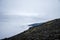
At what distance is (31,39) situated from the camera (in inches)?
158

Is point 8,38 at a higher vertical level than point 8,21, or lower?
lower

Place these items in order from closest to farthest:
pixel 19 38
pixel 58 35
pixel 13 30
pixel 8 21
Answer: pixel 58 35 → pixel 19 38 → pixel 13 30 → pixel 8 21

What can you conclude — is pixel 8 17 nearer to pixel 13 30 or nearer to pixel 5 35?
pixel 13 30

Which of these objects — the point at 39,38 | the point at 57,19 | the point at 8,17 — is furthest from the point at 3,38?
the point at 57,19

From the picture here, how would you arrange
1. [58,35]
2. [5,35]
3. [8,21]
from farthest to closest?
[8,21]
[5,35]
[58,35]

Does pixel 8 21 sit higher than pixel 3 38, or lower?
higher

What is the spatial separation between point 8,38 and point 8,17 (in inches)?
77.9

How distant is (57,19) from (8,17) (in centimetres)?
268

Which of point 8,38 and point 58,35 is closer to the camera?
point 58,35

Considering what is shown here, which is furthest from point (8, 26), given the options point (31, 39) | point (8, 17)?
point (31, 39)

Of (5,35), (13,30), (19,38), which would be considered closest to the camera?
(19,38)

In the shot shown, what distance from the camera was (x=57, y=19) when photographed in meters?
5.37

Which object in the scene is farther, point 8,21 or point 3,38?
point 8,21

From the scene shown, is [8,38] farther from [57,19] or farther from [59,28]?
[57,19]
